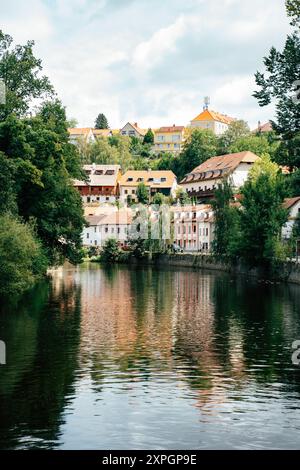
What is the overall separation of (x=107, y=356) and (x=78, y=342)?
349cm

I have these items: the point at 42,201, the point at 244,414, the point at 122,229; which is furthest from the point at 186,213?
the point at 244,414

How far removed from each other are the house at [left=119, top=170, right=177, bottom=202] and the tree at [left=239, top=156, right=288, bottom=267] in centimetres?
8096

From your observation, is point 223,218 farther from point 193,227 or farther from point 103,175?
point 103,175

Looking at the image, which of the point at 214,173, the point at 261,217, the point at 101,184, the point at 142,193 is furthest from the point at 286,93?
the point at 101,184

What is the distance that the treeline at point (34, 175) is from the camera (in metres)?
49.1

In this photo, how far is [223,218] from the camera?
93625 millimetres

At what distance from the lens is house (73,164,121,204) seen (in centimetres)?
17162

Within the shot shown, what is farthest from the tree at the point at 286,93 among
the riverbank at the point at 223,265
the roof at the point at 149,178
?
the roof at the point at 149,178

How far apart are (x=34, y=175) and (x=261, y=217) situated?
26.6 metres

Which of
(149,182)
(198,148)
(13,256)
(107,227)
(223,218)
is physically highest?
(198,148)

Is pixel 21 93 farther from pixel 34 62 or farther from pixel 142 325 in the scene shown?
pixel 142 325

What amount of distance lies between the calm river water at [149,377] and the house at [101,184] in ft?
408

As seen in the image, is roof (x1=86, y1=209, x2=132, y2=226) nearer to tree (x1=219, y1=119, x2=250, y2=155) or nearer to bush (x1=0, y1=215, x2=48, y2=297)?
tree (x1=219, y1=119, x2=250, y2=155)

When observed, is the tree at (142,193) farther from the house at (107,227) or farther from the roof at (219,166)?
the roof at (219,166)
